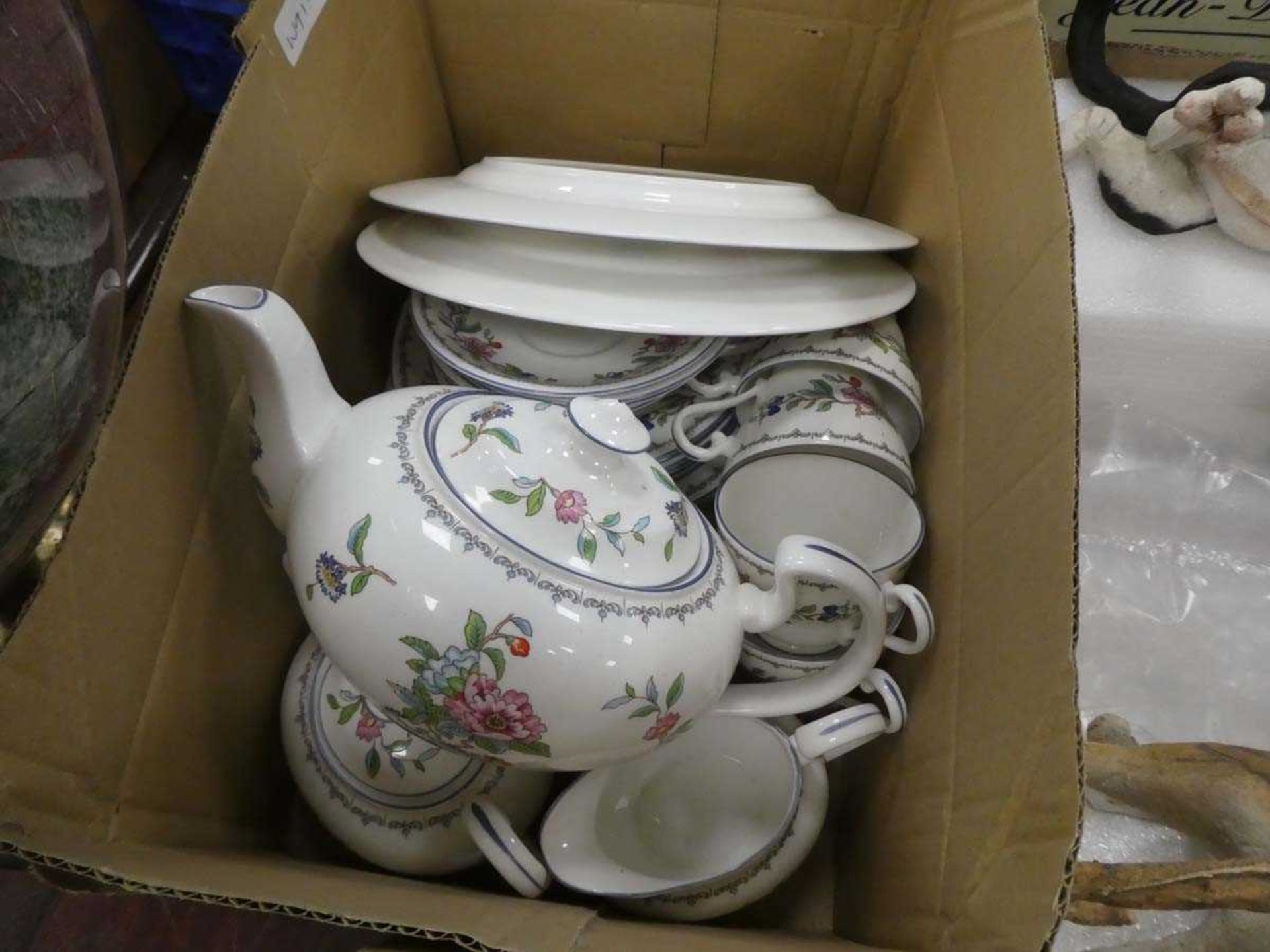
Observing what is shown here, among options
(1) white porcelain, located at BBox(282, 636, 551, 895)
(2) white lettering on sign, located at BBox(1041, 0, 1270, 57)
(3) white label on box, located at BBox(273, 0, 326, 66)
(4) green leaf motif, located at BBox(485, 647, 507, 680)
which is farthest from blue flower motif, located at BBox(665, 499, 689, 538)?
(2) white lettering on sign, located at BBox(1041, 0, 1270, 57)

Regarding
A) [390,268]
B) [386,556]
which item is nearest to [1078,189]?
[390,268]

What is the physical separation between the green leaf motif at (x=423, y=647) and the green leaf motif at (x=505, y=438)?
102 millimetres

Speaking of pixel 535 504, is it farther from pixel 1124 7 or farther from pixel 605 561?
pixel 1124 7

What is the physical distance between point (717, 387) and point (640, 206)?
0.50 feet

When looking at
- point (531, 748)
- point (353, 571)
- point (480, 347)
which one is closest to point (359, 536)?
point (353, 571)

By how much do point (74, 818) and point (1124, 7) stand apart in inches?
41.3

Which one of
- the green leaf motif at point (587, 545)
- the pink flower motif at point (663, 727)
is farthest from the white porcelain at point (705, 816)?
the green leaf motif at point (587, 545)

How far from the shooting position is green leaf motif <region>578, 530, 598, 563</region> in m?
0.42

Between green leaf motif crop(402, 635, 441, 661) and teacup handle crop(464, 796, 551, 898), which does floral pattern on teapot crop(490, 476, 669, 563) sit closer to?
green leaf motif crop(402, 635, 441, 661)

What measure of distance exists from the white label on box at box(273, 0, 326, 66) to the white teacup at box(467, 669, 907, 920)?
0.50 meters

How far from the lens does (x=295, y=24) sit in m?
0.56

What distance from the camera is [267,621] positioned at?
1.99 ft

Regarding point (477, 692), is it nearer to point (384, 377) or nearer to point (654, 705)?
point (654, 705)

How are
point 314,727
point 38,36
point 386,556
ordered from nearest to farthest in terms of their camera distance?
1. point 38,36
2. point 386,556
3. point 314,727
